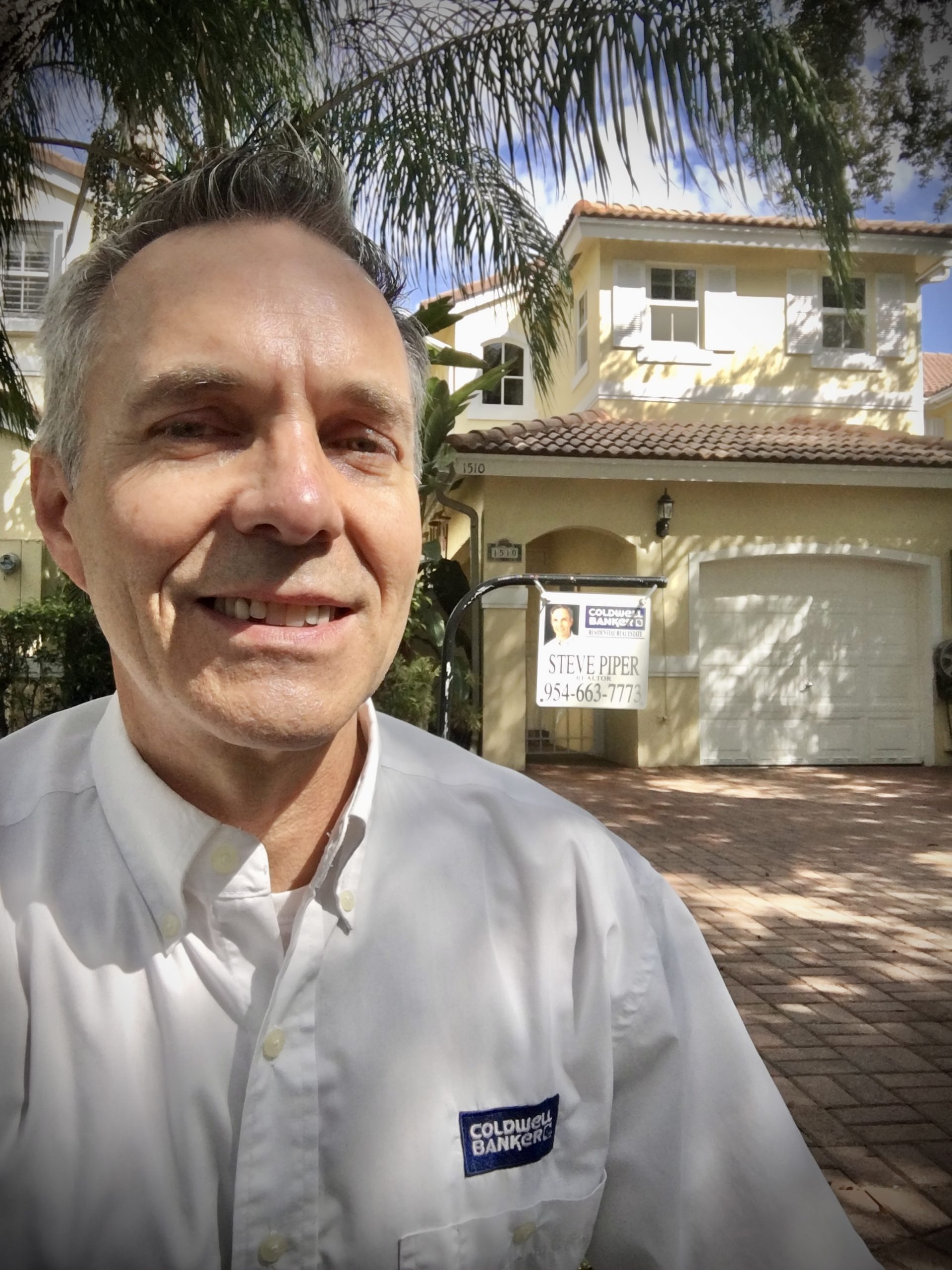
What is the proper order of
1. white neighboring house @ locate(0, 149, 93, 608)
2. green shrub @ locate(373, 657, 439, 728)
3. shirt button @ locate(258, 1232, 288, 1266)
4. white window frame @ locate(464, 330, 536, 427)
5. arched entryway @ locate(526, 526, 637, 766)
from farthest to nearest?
white window frame @ locate(464, 330, 536, 427), arched entryway @ locate(526, 526, 637, 766), white neighboring house @ locate(0, 149, 93, 608), green shrub @ locate(373, 657, 439, 728), shirt button @ locate(258, 1232, 288, 1266)

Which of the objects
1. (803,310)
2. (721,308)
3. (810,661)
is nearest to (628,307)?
(721,308)

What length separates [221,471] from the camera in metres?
1.19

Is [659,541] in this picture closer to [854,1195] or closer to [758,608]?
[758,608]

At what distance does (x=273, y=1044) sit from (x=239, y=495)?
0.62m

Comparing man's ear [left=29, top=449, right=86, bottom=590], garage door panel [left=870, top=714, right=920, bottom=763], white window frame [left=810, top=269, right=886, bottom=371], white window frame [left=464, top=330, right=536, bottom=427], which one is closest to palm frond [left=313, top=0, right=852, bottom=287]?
man's ear [left=29, top=449, right=86, bottom=590]

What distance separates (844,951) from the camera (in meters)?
5.63

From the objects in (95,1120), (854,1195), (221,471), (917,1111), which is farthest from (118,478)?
(917,1111)

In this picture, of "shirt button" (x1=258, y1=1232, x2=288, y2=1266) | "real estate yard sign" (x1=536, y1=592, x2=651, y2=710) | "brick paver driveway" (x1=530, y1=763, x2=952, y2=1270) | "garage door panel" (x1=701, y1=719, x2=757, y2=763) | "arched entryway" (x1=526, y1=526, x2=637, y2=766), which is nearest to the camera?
"shirt button" (x1=258, y1=1232, x2=288, y2=1266)

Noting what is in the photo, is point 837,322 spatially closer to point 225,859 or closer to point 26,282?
point 26,282

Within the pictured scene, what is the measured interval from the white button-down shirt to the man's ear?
22 cm

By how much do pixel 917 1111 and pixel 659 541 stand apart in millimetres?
10027

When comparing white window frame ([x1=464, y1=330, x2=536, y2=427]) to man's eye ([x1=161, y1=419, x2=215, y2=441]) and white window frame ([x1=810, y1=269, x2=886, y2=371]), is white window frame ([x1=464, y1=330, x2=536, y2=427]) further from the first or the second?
man's eye ([x1=161, y1=419, x2=215, y2=441])

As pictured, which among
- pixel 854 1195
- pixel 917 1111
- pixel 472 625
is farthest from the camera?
pixel 472 625

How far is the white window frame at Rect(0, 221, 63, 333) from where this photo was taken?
274 inches
